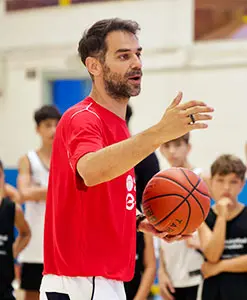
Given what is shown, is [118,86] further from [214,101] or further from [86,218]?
[214,101]

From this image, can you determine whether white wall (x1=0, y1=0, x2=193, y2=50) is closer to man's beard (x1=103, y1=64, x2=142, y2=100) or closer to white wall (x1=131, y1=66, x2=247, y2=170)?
A: white wall (x1=131, y1=66, x2=247, y2=170)

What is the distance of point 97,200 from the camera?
2.78 m

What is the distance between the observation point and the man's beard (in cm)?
285

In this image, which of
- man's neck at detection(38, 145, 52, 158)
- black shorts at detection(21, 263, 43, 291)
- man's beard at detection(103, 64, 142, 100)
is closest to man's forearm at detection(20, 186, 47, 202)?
man's neck at detection(38, 145, 52, 158)

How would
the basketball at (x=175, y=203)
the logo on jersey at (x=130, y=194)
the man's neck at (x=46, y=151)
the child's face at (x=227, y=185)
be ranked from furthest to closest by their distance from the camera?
the man's neck at (x=46, y=151) → the child's face at (x=227, y=185) → the basketball at (x=175, y=203) → the logo on jersey at (x=130, y=194)

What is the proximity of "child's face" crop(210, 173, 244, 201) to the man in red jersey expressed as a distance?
5.88 ft

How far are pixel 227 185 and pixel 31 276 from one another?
2.09 m

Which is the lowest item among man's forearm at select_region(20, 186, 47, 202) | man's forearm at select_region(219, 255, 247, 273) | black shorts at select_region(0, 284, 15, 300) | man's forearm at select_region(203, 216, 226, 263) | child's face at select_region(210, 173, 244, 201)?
black shorts at select_region(0, 284, 15, 300)

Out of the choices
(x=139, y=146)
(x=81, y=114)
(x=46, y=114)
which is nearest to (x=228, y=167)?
(x=46, y=114)

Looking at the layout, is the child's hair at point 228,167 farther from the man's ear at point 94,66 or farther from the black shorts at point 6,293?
Result: the man's ear at point 94,66

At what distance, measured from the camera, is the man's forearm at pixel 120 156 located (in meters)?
2.37

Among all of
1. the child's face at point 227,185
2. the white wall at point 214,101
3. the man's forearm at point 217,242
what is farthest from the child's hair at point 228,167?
the white wall at point 214,101

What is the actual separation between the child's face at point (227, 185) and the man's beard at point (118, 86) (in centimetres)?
193

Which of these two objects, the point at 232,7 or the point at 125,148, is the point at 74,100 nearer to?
the point at 232,7
